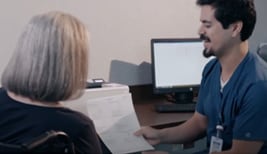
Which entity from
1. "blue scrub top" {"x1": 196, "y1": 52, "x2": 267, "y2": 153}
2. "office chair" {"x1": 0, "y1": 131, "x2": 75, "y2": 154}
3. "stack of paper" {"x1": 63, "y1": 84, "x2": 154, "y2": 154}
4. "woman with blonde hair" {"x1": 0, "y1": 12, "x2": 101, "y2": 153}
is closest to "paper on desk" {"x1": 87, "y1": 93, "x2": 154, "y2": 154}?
"stack of paper" {"x1": 63, "y1": 84, "x2": 154, "y2": 154}

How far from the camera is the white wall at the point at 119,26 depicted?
2426 mm

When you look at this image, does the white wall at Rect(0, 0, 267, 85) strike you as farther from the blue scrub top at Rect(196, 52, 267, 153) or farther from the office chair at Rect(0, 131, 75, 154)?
the office chair at Rect(0, 131, 75, 154)

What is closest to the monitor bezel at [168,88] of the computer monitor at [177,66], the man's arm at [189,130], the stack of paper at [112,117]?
the computer monitor at [177,66]

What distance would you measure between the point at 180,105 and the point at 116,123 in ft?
2.89

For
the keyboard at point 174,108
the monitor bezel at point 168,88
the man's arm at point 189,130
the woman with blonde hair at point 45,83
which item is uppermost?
the woman with blonde hair at point 45,83

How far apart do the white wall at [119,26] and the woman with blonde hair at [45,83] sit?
1.02m

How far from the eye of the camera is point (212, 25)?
2.07 metres

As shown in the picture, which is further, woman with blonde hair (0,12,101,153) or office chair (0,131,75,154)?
woman with blonde hair (0,12,101,153)

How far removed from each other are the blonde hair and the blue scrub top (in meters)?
0.78

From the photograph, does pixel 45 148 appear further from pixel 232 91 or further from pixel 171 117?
pixel 171 117

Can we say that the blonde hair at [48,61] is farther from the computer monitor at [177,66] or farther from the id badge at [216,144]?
the computer monitor at [177,66]

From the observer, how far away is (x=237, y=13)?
2006 mm

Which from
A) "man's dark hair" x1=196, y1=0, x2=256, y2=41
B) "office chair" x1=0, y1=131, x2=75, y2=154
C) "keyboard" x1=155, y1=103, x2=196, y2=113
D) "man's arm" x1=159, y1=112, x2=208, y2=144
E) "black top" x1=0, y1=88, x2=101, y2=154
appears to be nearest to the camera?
"office chair" x1=0, y1=131, x2=75, y2=154

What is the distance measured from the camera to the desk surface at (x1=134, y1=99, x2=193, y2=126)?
2.45 meters
